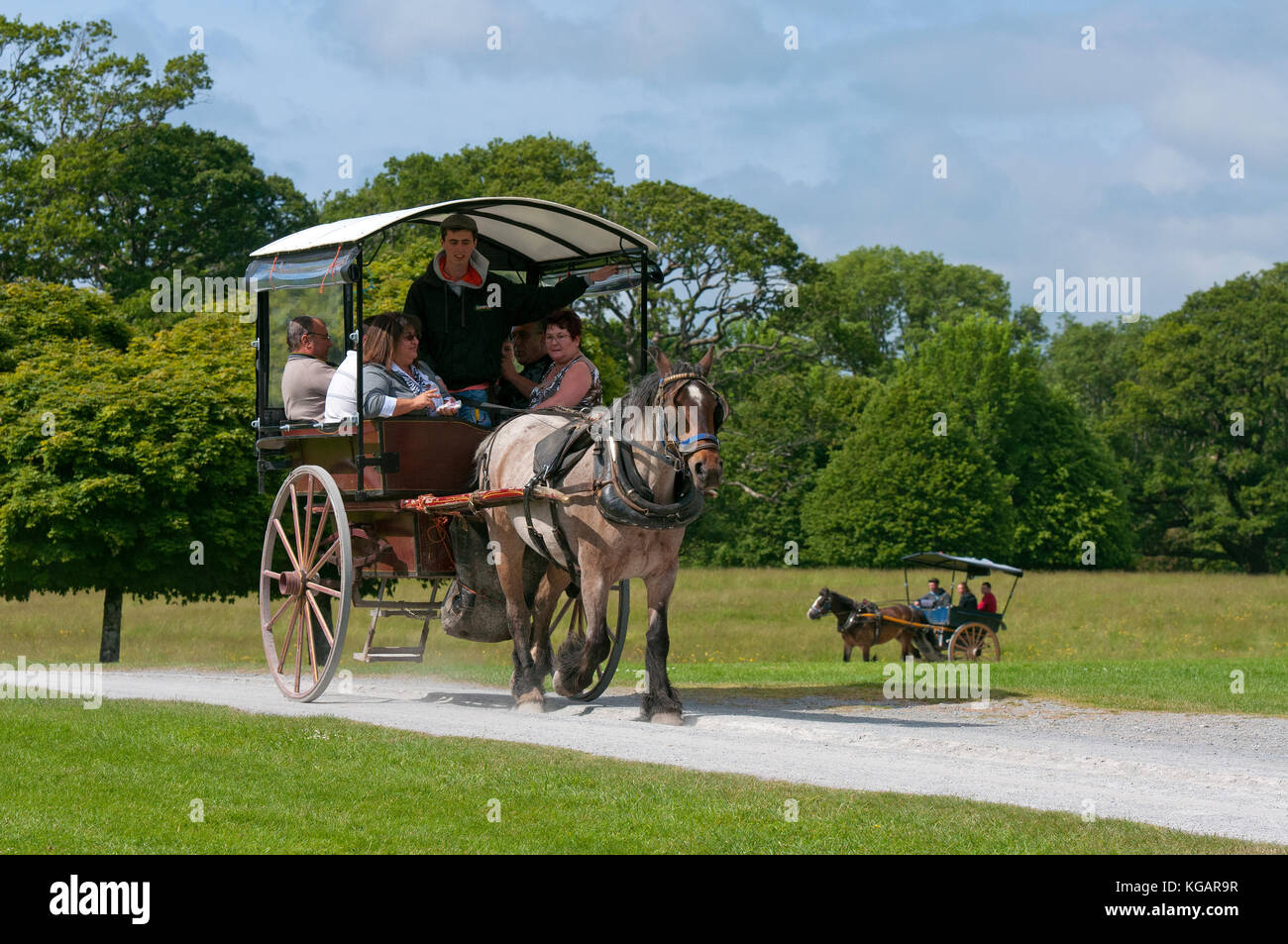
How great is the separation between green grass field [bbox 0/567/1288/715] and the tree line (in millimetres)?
2890

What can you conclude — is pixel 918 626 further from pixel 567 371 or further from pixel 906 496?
pixel 906 496

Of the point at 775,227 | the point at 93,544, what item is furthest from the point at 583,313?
the point at 93,544

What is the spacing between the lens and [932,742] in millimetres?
11656


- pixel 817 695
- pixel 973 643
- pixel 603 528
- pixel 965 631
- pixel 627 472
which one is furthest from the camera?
pixel 965 631

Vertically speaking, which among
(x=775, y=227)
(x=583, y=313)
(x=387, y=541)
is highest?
(x=775, y=227)

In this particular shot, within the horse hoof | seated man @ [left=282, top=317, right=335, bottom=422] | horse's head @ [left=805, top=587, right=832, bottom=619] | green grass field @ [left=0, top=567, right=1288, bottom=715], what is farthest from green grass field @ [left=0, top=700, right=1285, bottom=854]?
horse's head @ [left=805, top=587, right=832, bottom=619]

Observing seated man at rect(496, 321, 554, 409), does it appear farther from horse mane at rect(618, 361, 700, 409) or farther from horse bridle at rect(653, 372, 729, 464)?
horse bridle at rect(653, 372, 729, 464)

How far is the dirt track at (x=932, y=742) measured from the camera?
30.6 ft

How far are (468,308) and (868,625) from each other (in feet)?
56.3

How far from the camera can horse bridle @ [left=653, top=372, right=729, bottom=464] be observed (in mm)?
11086

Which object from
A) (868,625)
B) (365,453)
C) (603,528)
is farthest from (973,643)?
(365,453)

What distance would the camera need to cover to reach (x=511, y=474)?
1279 cm
